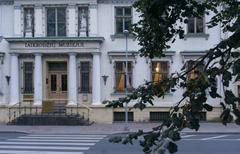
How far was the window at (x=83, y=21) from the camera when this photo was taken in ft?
104

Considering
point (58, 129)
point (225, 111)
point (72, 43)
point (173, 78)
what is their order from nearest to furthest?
point (225, 111), point (173, 78), point (58, 129), point (72, 43)

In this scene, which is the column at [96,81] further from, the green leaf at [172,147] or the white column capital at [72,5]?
the green leaf at [172,147]

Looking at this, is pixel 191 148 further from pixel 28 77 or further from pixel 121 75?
pixel 28 77

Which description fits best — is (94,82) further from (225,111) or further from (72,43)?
(225,111)

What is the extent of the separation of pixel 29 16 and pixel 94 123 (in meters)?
8.10

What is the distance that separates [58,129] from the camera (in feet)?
91.2

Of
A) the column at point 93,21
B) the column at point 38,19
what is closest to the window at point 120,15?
the column at point 93,21

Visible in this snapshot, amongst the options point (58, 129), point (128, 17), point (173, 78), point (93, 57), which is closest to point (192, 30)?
point (128, 17)

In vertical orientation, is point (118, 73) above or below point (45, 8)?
below

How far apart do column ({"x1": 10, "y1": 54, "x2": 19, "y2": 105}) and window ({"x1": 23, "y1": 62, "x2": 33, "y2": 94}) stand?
0.64 meters

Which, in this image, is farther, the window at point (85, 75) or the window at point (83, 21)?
the window at point (85, 75)

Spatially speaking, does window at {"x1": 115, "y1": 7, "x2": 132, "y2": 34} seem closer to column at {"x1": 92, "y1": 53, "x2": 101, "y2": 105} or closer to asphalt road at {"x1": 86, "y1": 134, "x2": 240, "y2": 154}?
column at {"x1": 92, "y1": 53, "x2": 101, "y2": 105}

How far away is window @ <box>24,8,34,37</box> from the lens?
31859 mm

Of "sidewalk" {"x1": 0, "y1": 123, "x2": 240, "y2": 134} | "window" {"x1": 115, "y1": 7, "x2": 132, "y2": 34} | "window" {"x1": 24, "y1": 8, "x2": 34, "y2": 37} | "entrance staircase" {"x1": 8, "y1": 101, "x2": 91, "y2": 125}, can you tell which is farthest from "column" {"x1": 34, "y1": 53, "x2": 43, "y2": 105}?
"window" {"x1": 115, "y1": 7, "x2": 132, "y2": 34}
